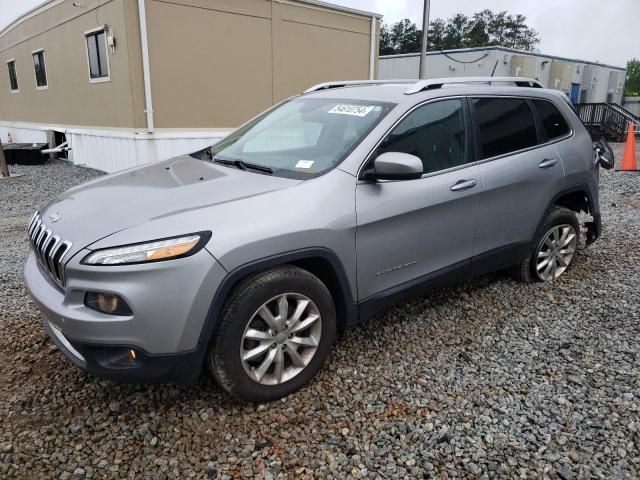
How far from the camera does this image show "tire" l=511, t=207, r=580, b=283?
13.8 ft

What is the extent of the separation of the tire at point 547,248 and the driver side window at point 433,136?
4.06ft

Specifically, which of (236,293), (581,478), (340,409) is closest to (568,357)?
(581,478)

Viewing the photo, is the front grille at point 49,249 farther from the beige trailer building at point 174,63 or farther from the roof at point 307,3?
the roof at point 307,3

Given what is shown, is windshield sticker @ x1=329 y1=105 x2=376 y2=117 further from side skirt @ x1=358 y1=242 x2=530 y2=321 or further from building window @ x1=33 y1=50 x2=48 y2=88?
building window @ x1=33 y1=50 x2=48 y2=88

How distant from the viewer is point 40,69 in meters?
15.5

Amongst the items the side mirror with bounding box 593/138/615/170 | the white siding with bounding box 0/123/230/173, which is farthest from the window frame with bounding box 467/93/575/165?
the white siding with bounding box 0/123/230/173

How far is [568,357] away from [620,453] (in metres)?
0.91

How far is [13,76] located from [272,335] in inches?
808

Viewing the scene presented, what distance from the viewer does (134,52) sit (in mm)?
10141

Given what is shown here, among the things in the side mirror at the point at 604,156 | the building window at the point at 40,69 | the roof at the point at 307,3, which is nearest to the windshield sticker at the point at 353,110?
the side mirror at the point at 604,156

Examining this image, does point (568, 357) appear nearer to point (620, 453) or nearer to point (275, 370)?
point (620, 453)

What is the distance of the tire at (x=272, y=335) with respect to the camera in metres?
2.47

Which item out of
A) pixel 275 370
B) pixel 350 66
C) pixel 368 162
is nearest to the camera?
pixel 275 370

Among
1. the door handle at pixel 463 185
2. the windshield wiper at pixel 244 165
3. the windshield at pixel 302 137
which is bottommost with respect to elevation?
the door handle at pixel 463 185
